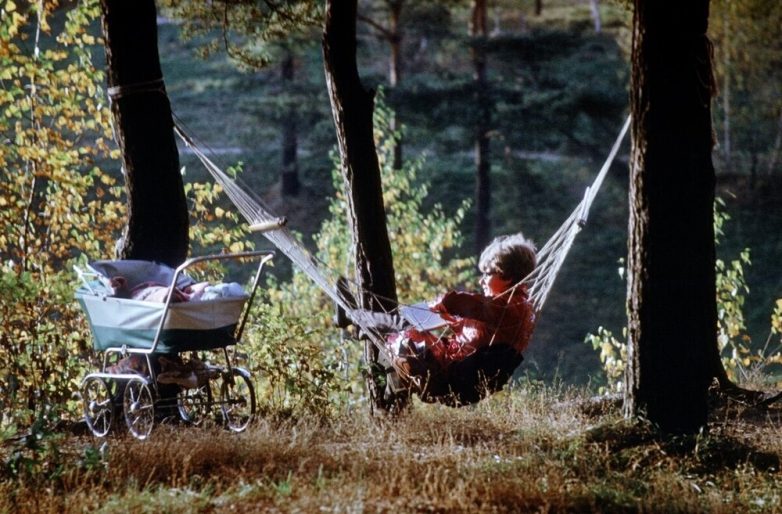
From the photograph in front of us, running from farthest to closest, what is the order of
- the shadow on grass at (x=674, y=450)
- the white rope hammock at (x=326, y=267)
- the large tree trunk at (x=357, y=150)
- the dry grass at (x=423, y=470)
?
the large tree trunk at (x=357, y=150) → the white rope hammock at (x=326, y=267) → the shadow on grass at (x=674, y=450) → the dry grass at (x=423, y=470)

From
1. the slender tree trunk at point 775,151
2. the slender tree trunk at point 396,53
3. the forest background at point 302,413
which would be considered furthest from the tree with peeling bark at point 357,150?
the slender tree trunk at point 775,151

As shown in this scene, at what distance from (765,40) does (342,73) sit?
15363 mm

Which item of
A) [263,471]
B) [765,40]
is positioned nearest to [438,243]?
[263,471]

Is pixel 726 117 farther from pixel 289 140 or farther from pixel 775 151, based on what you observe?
pixel 289 140

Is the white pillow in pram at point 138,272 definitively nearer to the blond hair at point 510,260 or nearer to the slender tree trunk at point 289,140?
the blond hair at point 510,260

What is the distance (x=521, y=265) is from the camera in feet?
16.4

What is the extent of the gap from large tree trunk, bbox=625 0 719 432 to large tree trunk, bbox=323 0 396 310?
A: 1.68 m

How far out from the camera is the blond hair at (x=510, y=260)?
197 inches

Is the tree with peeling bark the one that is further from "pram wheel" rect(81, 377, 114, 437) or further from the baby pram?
"pram wheel" rect(81, 377, 114, 437)

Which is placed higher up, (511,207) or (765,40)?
(765,40)

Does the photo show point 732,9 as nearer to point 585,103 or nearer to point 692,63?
point 585,103

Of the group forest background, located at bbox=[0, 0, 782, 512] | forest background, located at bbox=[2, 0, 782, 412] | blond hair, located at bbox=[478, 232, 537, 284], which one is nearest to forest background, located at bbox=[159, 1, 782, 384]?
forest background, located at bbox=[2, 0, 782, 412]

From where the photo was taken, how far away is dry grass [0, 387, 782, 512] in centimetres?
353

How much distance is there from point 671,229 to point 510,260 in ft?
2.75
